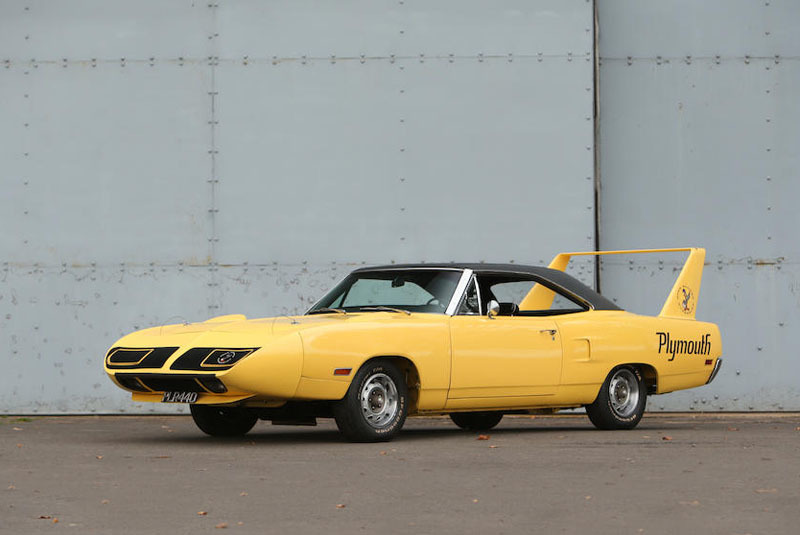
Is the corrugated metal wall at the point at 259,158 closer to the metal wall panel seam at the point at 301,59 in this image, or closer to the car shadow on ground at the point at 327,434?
the metal wall panel seam at the point at 301,59

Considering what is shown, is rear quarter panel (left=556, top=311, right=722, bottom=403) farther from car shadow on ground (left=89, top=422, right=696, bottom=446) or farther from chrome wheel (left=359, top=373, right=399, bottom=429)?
chrome wheel (left=359, top=373, right=399, bottom=429)

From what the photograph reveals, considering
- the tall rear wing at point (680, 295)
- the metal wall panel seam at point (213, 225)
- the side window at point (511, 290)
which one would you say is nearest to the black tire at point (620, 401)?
the tall rear wing at point (680, 295)

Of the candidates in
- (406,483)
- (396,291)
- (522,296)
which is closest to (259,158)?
(522,296)

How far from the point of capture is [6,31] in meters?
14.7

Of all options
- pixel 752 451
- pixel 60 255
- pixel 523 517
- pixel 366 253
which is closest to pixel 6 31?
pixel 60 255

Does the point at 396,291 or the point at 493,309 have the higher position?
the point at 396,291

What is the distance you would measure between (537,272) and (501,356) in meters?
1.25

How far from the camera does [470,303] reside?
11.1 meters

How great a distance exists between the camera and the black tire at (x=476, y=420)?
488 inches

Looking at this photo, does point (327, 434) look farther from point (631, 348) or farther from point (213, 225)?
point (213, 225)

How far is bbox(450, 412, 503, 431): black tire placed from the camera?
12.4 m

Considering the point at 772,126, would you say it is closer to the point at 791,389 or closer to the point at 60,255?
the point at 791,389

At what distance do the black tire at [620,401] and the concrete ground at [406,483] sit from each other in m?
0.22

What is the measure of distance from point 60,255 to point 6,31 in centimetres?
243
